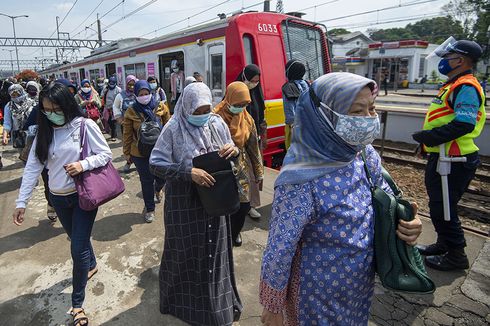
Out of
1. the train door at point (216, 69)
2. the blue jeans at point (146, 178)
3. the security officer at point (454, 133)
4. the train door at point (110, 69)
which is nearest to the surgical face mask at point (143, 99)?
the blue jeans at point (146, 178)

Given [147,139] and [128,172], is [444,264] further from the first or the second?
[128,172]

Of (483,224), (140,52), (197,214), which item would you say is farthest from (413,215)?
(140,52)

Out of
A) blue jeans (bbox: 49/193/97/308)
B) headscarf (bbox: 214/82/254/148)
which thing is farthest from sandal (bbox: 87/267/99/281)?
headscarf (bbox: 214/82/254/148)

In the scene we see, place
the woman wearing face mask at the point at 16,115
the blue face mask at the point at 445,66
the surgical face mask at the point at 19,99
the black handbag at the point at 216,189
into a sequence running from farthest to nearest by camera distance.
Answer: the surgical face mask at the point at 19,99, the woman wearing face mask at the point at 16,115, the blue face mask at the point at 445,66, the black handbag at the point at 216,189

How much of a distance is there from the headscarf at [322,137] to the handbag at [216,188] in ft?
2.54

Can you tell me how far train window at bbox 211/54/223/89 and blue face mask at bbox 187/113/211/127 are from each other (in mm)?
4183

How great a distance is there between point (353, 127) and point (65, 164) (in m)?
1.98

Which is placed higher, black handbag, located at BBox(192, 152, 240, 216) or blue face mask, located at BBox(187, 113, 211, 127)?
blue face mask, located at BBox(187, 113, 211, 127)

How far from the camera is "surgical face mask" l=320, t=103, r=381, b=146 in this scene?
4.11ft

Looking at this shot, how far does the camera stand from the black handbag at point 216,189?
2029 mm

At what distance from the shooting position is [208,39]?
634 centimetres

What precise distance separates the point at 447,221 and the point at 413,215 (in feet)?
6.56

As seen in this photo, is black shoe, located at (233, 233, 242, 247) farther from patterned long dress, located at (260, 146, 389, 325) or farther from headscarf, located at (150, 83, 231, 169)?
patterned long dress, located at (260, 146, 389, 325)

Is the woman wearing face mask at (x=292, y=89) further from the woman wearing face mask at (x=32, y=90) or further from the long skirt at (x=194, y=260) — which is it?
the woman wearing face mask at (x=32, y=90)
